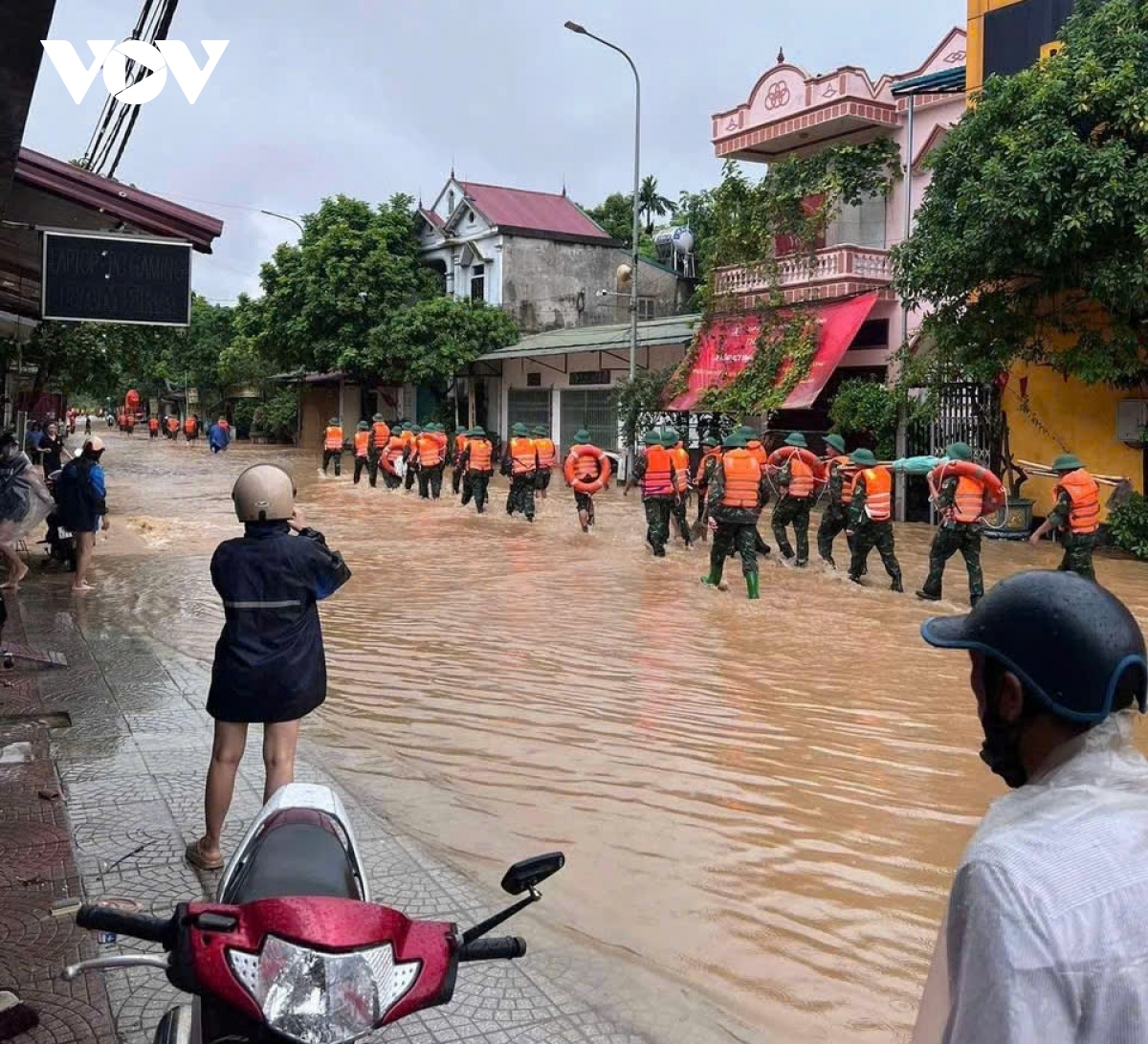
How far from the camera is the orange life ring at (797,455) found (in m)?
13.2

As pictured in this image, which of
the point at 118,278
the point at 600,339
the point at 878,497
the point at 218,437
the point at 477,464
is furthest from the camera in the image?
the point at 218,437

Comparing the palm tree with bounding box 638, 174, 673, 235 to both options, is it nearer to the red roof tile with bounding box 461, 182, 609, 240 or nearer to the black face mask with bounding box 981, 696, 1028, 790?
the red roof tile with bounding box 461, 182, 609, 240

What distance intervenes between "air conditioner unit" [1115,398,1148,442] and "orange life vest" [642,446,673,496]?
267 inches

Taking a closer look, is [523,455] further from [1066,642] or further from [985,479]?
[1066,642]

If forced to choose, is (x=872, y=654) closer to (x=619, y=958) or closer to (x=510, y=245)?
(x=619, y=958)

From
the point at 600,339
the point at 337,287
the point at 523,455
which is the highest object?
the point at 337,287

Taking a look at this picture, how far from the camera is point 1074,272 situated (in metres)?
14.6

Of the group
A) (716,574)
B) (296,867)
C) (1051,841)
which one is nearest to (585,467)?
(716,574)

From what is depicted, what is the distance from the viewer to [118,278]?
24.5 ft

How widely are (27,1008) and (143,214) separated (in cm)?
564

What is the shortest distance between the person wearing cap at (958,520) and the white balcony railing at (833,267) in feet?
32.3

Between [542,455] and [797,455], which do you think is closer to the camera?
[797,455]

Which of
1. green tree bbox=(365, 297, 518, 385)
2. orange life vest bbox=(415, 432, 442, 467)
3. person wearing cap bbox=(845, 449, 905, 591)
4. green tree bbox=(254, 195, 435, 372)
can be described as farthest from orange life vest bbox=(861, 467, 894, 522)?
green tree bbox=(254, 195, 435, 372)

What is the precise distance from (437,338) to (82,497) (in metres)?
22.5
